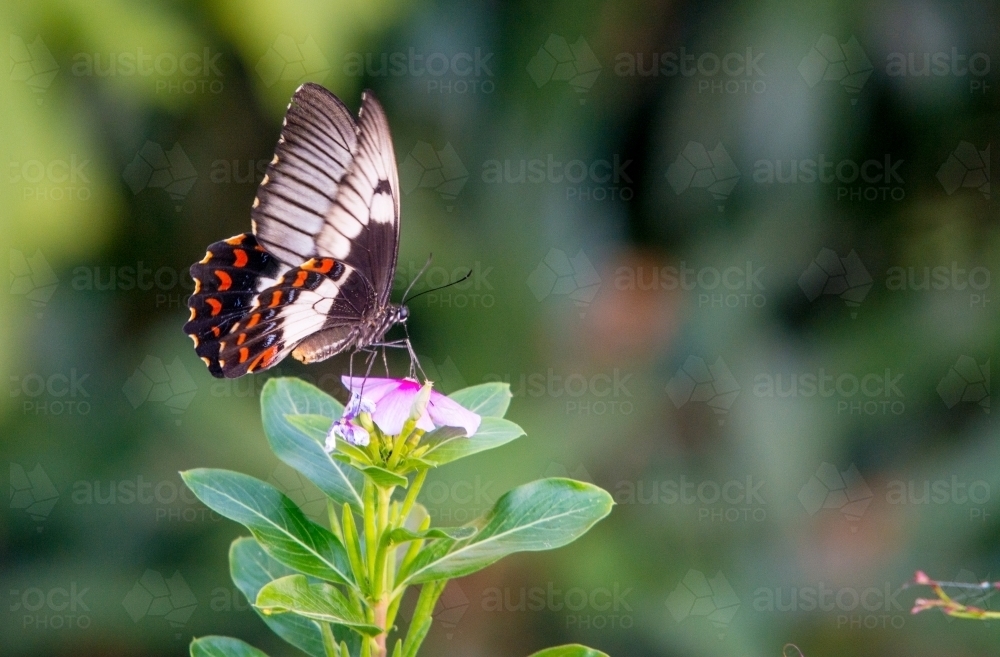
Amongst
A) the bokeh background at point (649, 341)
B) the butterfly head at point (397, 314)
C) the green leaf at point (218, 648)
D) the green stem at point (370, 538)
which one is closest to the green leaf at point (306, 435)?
the green stem at point (370, 538)

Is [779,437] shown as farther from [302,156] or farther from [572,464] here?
[302,156]

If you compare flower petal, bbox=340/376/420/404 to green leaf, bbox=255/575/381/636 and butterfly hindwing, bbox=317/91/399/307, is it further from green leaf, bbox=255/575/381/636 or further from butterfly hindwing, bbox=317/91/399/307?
butterfly hindwing, bbox=317/91/399/307

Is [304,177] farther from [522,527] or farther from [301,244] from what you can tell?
[522,527]

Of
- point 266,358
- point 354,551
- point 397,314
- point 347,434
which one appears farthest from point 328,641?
point 397,314

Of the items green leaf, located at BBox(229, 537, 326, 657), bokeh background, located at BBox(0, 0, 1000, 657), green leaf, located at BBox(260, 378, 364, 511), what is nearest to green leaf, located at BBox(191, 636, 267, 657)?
green leaf, located at BBox(229, 537, 326, 657)

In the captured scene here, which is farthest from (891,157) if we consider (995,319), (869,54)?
(995,319)

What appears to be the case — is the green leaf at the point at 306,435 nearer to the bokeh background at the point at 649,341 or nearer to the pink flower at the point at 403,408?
the pink flower at the point at 403,408
